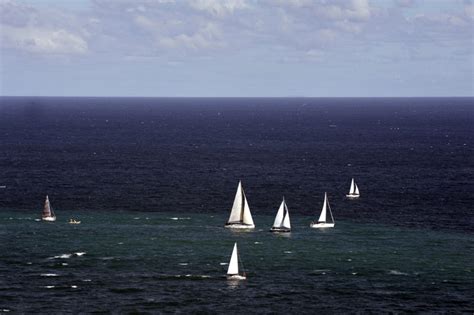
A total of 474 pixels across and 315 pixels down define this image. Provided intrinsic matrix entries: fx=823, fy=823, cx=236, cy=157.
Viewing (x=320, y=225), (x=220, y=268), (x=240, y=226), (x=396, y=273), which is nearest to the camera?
(x=396, y=273)

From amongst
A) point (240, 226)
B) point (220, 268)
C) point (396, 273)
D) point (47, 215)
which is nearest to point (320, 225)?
point (240, 226)

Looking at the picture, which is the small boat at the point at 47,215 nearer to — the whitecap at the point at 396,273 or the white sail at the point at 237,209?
the white sail at the point at 237,209

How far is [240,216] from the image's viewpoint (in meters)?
158

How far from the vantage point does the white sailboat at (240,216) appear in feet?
518

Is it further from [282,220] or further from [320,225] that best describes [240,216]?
[320,225]

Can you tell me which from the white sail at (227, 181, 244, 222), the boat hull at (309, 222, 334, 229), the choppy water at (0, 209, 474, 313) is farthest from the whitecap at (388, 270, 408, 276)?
the white sail at (227, 181, 244, 222)

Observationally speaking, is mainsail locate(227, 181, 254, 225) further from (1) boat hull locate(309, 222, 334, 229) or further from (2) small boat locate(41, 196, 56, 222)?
(2) small boat locate(41, 196, 56, 222)

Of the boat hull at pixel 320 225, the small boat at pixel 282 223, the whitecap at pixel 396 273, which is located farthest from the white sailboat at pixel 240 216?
the whitecap at pixel 396 273

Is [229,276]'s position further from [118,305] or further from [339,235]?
[339,235]

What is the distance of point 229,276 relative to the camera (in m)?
122

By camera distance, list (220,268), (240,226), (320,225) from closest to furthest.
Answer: (220,268), (240,226), (320,225)

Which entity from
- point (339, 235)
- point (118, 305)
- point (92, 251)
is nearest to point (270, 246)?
point (339, 235)

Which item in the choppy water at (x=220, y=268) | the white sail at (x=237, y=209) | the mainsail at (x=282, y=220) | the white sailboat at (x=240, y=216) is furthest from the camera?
the white sail at (x=237, y=209)

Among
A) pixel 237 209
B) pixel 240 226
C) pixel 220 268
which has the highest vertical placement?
pixel 237 209
